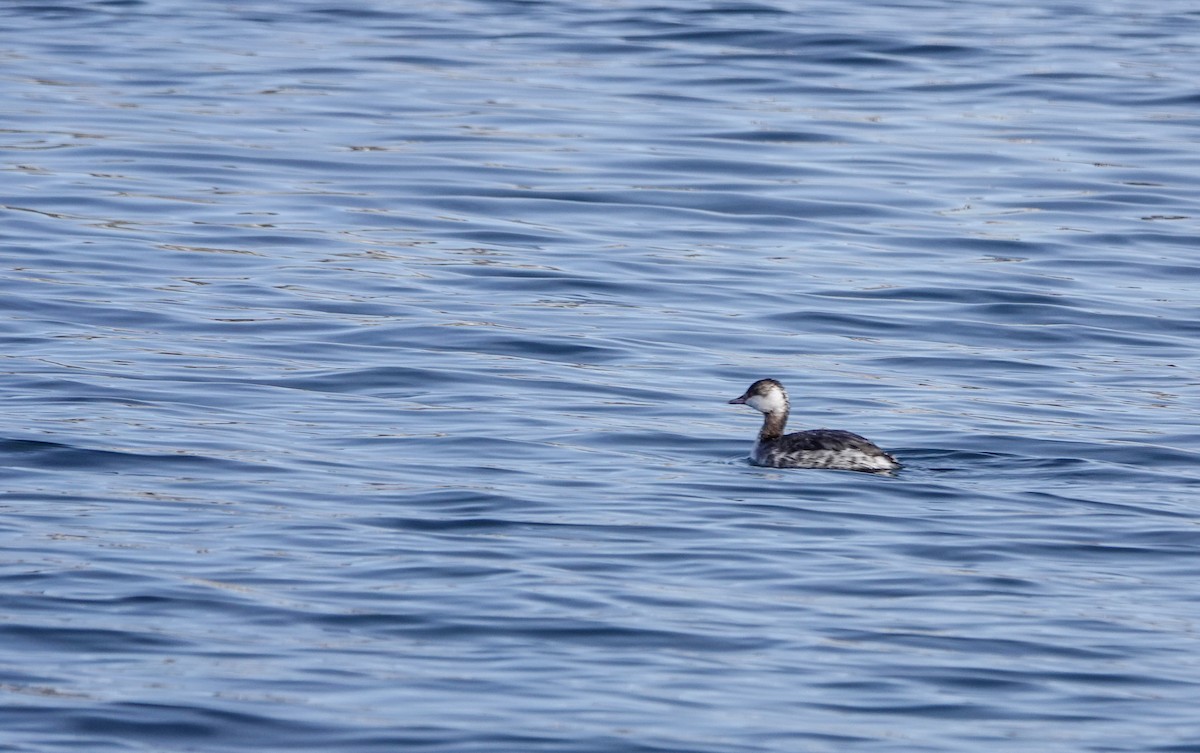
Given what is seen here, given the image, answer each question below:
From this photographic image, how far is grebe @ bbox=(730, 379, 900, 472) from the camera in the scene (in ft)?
38.5

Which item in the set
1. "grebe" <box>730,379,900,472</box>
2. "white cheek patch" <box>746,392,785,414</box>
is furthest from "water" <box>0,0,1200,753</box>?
"white cheek patch" <box>746,392,785,414</box>

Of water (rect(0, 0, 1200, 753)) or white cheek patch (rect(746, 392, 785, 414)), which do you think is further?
white cheek patch (rect(746, 392, 785, 414))

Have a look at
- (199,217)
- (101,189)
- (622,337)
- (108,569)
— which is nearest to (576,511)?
(108,569)

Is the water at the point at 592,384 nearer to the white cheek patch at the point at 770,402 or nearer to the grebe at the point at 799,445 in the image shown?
the grebe at the point at 799,445

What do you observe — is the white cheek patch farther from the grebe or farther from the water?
the water

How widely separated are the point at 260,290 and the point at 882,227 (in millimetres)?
5751

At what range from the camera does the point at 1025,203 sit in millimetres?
20016

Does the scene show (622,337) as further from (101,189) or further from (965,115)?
(965,115)

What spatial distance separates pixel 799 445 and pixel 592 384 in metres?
2.13

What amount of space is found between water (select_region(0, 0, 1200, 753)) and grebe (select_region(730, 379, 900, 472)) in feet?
0.55

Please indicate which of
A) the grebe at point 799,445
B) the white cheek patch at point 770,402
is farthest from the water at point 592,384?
the white cheek patch at point 770,402

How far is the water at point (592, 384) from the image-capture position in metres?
8.26

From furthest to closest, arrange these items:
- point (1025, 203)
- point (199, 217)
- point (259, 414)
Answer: point (1025, 203) < point (199, 217) < point (259, 414)

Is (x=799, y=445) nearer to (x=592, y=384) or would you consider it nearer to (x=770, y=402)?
(x=770, y=402)
